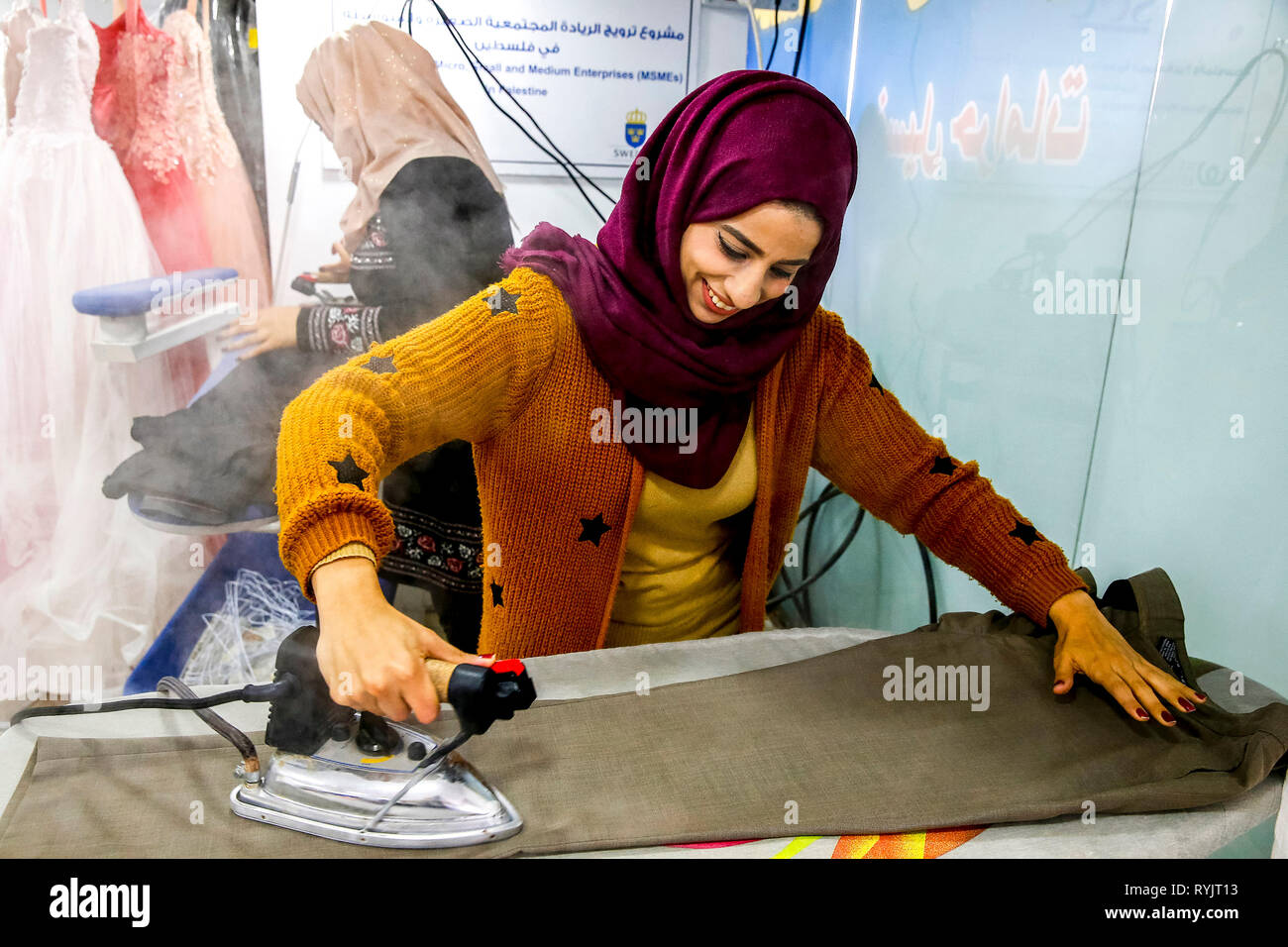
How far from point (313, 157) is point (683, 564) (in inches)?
25.4

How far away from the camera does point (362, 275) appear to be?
1.00 meters

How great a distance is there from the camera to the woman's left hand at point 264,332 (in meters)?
0.99

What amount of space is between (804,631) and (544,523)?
0.34 meters

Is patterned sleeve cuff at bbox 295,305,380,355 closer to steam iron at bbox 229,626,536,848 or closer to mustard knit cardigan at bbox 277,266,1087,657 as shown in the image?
mustard knit cardigan at bbox 277,266,1087,657

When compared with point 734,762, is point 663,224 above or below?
above

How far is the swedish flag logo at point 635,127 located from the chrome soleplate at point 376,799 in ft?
2.38

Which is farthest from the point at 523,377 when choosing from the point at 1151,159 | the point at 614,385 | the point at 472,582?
the point at 1151,159

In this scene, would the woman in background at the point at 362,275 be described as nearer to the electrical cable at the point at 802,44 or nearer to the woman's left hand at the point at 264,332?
the woman's left hand at the point at 264,332

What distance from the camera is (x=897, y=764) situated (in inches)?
30.4

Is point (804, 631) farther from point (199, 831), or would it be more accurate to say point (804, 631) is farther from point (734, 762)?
point (199, 831)

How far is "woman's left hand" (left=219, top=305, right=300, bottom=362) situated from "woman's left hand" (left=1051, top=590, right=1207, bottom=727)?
94 cm

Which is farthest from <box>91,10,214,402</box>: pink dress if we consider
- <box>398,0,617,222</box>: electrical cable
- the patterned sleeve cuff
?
<box>398,0,617,222</box>: electrical cable

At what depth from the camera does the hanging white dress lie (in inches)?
34.4

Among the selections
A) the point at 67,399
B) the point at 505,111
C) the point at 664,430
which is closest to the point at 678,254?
the point at 664,430
